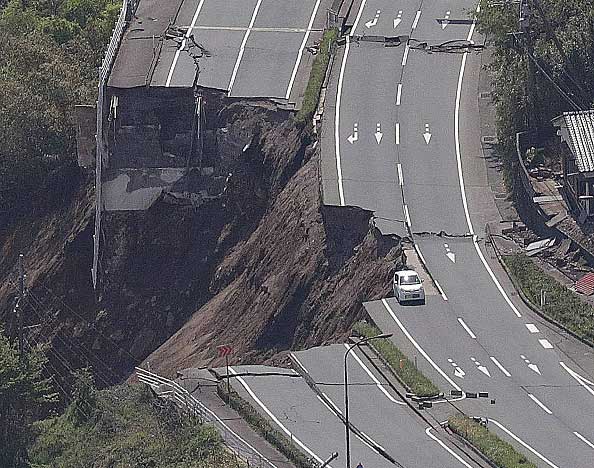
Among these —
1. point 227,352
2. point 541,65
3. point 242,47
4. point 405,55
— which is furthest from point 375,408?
point 242,47

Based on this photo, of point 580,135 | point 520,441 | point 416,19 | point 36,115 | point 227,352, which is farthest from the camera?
point 36,115

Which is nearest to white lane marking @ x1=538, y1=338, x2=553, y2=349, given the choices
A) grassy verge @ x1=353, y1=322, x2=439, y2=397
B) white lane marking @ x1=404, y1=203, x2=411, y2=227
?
grassy verge @ x1=353, y1=322, x2=439, y2=397

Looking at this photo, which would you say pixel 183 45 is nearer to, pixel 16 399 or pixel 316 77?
pixel 316 77

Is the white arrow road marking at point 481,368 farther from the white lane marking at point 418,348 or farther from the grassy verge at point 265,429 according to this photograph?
the grassy verge at point 265,429

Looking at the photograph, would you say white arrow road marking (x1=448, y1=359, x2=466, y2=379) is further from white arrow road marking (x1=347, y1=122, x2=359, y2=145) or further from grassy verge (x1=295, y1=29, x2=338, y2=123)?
grassy verge (x1=295, y1=29, x2=338, y2=123)

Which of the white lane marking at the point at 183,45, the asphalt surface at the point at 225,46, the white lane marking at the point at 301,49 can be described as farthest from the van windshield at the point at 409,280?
the white lane marking at the point at 183,45

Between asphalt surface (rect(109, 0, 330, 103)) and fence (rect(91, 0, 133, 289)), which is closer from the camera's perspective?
fence (rect(91, 0, 133, 289))
